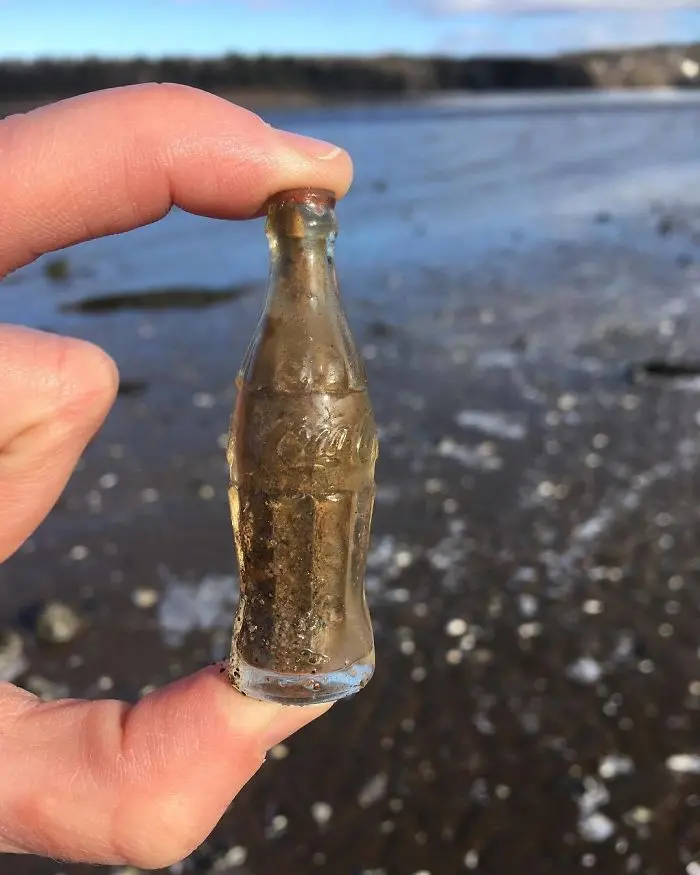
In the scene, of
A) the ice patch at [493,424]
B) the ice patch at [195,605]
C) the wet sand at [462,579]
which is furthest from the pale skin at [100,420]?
the ice patch at [493,424]

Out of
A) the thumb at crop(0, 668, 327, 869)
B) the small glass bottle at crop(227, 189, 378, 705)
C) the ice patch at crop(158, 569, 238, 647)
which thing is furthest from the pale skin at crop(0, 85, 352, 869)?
the ice patch at crop(158, 569, 238, 647)

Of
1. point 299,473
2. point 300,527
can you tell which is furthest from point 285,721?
point 299,473

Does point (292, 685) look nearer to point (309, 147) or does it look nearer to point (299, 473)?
point (299, 473)

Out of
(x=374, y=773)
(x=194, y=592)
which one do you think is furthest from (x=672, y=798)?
(x=194, y=592)

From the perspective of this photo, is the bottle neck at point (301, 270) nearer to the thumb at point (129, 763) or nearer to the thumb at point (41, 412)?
the thumb at point (41, 412)

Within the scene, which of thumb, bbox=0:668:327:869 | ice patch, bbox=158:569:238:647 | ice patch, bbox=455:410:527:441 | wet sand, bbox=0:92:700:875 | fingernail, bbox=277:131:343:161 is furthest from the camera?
ice patch, bbox=455:410:527:441

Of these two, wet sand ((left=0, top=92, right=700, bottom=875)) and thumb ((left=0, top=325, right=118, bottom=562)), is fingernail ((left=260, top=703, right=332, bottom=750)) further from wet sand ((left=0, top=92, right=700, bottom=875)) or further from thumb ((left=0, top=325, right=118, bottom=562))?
wet sand ((left=0, top=92, right=700, bottom=875))

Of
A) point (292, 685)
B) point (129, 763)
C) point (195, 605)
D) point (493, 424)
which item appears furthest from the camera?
point (493, 424)
